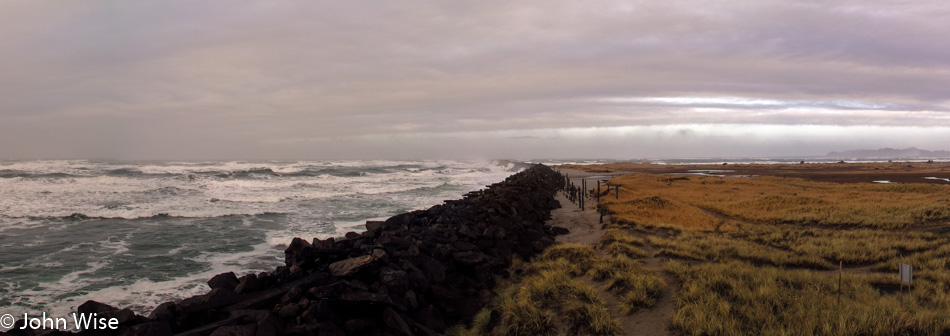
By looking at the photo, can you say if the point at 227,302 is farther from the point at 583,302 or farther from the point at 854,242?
the point at 854,242

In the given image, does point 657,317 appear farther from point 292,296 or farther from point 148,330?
point 148,330

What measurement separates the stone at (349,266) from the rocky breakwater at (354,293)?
16mm

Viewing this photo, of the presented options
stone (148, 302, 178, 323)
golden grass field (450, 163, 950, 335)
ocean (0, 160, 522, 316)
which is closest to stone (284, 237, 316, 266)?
stone (148, 302, 178, 323)

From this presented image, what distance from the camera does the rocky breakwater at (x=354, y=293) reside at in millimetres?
5316

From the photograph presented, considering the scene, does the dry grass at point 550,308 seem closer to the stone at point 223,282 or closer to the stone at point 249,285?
the stone at point 249,285

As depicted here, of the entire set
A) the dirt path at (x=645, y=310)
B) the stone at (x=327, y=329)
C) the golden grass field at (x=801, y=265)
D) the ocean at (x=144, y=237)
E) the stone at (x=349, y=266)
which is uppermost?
the stone at (x=349, y=266)

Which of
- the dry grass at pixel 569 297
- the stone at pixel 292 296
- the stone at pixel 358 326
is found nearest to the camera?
the stone at pixel 358 326

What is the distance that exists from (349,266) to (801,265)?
9306 millimetres

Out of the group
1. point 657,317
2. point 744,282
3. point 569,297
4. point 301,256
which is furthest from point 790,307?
point 301,256

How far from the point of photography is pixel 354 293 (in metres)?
6.04

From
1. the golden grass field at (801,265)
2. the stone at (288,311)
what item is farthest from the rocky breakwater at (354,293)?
the golden grass field at (801,265)

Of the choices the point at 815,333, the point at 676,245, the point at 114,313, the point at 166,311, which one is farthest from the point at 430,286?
the point at 676,245

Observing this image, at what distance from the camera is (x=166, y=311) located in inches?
213

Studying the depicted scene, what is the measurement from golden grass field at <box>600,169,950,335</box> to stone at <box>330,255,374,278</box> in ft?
15.3
